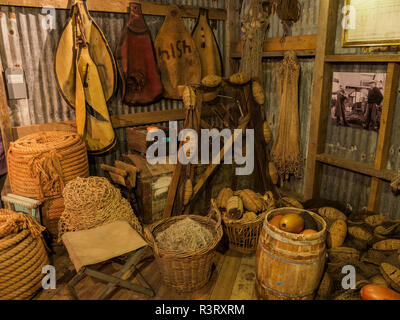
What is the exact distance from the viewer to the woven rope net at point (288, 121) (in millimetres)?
4262

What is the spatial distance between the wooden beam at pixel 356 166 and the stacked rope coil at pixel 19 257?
3376mm

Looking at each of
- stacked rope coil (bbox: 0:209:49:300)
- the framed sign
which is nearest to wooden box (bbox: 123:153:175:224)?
stacked rope coil (bbox: 0:209:49:300)

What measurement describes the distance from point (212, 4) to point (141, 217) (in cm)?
355

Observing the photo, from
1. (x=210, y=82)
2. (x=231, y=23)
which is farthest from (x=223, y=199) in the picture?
(x=231, y=23)

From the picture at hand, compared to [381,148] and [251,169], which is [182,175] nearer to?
[251,169]

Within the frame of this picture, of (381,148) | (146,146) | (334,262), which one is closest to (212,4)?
(146,146)

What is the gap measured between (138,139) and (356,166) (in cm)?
273

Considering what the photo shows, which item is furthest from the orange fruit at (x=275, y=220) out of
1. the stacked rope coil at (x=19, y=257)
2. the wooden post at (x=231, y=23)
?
the wooden post at (x=231, y=23)

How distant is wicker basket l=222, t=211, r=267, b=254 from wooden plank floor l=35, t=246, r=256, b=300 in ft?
0.32

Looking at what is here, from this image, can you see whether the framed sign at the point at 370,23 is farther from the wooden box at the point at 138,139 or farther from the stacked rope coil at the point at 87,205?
the stacked rope coil at the point at 87,205

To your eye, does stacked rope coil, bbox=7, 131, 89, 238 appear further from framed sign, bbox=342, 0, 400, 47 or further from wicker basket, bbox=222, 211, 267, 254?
framed sign, bbox=342, 0, 400, 47

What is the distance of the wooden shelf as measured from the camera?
10.4 ft

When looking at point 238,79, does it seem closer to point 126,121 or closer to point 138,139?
point 138,139

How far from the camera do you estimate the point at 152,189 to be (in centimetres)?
380
